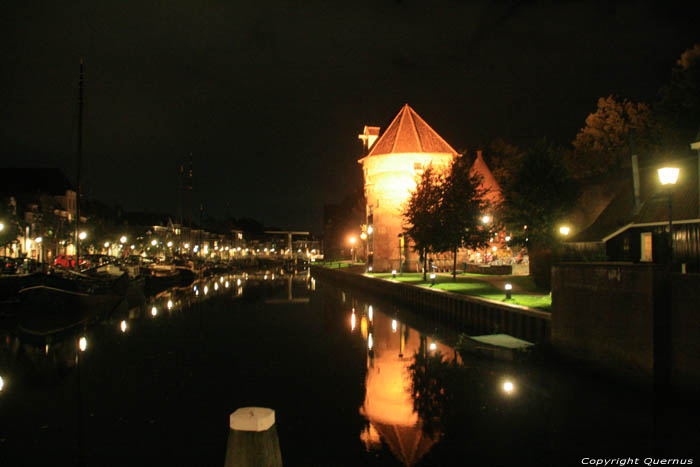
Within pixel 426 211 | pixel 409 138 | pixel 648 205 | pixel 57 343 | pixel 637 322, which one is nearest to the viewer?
pixel 637 322

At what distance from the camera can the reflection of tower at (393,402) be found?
34.4ft

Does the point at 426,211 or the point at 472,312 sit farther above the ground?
the point at 426,211

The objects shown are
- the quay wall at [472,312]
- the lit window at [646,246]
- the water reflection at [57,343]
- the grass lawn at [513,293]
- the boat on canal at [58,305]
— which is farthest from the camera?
the boat on canal at [58,305]

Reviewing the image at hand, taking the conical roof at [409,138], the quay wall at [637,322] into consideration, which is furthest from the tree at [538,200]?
the conical roof at [409,138]

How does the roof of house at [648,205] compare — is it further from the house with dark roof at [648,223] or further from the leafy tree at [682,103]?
the leafy tree at [682,103]

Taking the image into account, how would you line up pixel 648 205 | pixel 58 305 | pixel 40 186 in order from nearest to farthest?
pixel 648 205, pixel 58 305, pixel 40 186

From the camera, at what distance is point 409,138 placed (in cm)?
5044

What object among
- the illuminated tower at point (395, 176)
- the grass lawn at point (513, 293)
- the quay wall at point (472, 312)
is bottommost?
the quay wall at point (472, 312)

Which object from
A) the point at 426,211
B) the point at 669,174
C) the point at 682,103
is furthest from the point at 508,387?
the point at 682,103

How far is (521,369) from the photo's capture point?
16.1m

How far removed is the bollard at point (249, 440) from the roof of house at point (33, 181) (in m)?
74.6

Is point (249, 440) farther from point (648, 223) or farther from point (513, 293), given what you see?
point (648, 223)

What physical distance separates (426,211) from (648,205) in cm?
1362

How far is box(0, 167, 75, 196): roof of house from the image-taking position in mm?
69438
